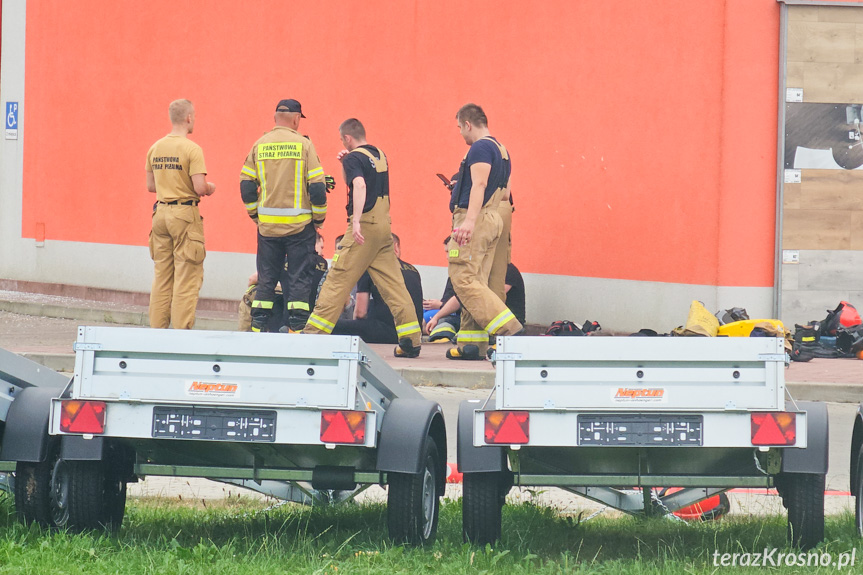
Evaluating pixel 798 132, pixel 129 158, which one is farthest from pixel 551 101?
pixel 129 158

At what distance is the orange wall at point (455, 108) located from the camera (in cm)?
1159

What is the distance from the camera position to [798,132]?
1148 cm

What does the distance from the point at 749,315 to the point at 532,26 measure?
3.44 meters

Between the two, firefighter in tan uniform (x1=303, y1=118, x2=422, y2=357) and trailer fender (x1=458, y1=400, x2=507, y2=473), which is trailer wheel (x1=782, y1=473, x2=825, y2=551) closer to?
trailer fender (x1=458, y1=400, x2=507, y2=473)

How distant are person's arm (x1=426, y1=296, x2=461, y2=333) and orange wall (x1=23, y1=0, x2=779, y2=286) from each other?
1.23 metres

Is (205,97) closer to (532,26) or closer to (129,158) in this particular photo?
(129,158)

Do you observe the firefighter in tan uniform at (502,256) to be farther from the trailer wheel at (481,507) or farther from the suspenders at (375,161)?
the trailer wheel at (481,507)

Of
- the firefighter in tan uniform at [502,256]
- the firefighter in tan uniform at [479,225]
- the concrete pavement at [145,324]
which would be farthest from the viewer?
the firefighter in tan uniform at [502,256]

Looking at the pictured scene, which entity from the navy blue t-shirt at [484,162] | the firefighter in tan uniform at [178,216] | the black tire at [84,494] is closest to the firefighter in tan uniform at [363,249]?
the navy blue t-shirt at [484,162]

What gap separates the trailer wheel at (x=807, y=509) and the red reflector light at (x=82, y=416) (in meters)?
2.62

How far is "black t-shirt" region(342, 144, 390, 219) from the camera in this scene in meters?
10.2

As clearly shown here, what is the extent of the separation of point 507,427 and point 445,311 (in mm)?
7129

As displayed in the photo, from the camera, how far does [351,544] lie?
531 centimetres

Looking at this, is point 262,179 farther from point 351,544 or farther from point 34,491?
point 351,544
